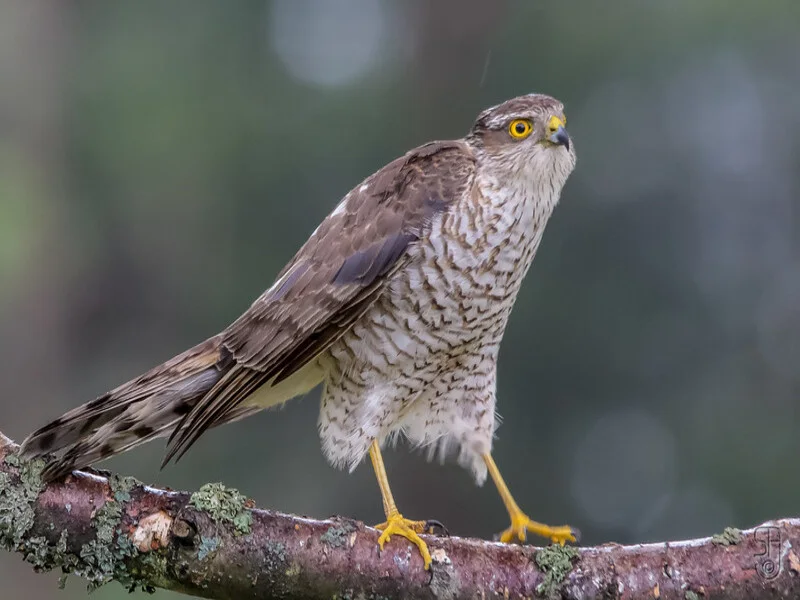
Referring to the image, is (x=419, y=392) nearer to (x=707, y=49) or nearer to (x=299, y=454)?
(x=299, y=454)

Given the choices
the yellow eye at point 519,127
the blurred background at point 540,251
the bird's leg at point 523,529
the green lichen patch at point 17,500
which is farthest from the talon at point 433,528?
the blurred background at point 540,251

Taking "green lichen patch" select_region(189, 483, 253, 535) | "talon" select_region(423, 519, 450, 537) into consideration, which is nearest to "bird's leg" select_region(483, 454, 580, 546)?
"talon" select_region(423, 519, 450, 537)

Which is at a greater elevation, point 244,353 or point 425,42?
point 425,42

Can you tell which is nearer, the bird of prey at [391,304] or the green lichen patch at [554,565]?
the green lichen patch at [554,565]

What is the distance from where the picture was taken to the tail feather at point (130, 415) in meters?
3.07

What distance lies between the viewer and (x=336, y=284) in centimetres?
359

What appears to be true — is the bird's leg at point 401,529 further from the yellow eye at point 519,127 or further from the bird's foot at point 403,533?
the yellow eye at point 519,127

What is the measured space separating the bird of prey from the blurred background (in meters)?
4.09

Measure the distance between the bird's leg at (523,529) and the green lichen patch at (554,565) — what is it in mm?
498

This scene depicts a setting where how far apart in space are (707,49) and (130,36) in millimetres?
6023

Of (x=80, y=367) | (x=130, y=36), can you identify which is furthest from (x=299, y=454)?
(x=130, y=36)

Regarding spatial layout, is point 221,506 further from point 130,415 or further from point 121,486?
point 130,415

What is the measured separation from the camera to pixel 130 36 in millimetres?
10898

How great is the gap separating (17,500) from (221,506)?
0.59 m
